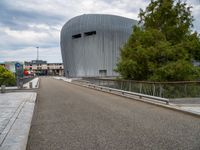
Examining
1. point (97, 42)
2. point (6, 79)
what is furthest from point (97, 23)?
point (6, 79)

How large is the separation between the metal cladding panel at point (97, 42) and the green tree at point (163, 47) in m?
50.3

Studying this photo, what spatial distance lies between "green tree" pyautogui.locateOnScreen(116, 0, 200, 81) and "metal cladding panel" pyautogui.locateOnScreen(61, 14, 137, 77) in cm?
5030

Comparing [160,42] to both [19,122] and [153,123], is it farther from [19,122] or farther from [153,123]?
[19,122]

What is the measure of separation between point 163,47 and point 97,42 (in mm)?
56313

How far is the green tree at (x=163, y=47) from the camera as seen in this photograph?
1827 cm

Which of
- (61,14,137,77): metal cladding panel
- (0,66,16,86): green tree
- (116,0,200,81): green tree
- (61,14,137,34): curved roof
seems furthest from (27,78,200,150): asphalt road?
(61,14,137,34): curved roof

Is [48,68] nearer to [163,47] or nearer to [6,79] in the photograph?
[6,79]

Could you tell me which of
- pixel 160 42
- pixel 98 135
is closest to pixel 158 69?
pixel 160 42

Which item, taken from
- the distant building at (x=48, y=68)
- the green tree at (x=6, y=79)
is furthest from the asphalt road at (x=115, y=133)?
the distant building at (x=48, y=68)

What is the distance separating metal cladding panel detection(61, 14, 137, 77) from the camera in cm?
7331

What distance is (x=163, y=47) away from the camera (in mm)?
18500

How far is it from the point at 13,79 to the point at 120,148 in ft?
94.5

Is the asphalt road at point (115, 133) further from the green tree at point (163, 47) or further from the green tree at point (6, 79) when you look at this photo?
the green tree at point (6, 79)

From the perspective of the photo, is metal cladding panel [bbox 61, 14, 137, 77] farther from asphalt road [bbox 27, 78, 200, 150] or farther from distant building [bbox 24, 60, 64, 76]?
distant building [bbox 24, 60, 64, 76]
